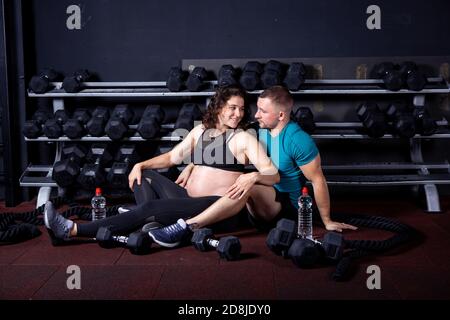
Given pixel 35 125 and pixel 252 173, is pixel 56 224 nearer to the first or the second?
pixel 252 173

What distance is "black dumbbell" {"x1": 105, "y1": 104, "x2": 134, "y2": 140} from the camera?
11.0ft

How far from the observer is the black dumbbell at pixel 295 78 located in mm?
3385

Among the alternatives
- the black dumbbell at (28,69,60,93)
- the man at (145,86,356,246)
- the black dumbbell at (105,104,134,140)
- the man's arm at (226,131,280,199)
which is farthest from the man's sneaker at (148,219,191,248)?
the black dumbbell at (28,69,60,93)

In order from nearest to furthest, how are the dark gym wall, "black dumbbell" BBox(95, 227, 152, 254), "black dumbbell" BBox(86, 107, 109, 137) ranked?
"black dumbbell" BBox(95, 227, 152, 254), "black dumbbell" BBox(86, 107, 109, 137), the dark gym wall

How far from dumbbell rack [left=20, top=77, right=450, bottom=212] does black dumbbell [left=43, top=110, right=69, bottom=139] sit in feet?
0.14

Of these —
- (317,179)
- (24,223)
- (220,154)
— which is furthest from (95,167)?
(317,179)

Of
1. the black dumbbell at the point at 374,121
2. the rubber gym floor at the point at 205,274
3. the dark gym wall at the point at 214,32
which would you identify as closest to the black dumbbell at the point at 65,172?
the rubber gym floor at the point at 205,274

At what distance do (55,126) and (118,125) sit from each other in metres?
0.42

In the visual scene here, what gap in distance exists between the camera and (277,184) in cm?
280

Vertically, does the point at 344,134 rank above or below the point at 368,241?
above

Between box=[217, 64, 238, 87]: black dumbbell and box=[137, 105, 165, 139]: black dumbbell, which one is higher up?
box=[217, 64, 238, 87]: black dumbbell

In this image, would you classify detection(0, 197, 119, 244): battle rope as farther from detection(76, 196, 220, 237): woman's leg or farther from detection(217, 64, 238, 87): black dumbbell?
detection(217, 64, 238, 87): black dumbbell

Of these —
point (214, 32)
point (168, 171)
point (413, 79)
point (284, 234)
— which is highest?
point (214, 32)

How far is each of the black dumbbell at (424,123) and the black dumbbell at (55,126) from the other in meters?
2.26
